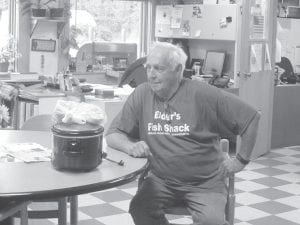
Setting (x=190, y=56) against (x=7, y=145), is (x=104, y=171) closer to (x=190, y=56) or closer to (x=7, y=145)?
(x=7, y=145)

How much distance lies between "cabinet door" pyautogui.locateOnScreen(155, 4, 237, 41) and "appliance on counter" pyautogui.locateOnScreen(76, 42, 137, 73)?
1.12 m

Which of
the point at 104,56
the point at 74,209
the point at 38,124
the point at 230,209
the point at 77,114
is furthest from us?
the point at 104,56

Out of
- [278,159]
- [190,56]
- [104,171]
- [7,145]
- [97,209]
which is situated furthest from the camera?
[190,56]

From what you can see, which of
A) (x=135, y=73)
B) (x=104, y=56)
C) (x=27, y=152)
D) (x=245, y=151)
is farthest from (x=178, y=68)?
(x=104, y=56)

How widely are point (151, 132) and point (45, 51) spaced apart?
3982 mm

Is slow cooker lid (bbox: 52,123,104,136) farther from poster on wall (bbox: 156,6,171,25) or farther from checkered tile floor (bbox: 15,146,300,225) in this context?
poster on wall (bbox: 156,6,171,25)

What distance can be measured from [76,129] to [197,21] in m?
5.04

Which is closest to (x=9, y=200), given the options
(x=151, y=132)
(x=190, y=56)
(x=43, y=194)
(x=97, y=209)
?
(x=43, y=194)

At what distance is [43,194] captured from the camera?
1.98 m

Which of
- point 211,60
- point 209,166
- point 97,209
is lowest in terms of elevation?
point 97,209

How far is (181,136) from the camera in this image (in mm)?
2924

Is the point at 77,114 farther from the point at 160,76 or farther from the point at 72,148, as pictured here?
the point at 160,76

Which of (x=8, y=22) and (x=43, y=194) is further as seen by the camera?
(x=8, y=22)

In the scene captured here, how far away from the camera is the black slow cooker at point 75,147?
2.22 metres
